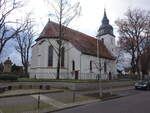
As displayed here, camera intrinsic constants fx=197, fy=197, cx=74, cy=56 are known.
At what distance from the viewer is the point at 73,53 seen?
42750 mm

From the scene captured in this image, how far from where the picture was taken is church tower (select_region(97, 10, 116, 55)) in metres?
56.0

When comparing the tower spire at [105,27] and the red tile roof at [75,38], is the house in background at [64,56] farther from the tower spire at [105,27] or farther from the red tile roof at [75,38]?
the tower spire at [105,27]

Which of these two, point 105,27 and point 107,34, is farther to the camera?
point 107,34

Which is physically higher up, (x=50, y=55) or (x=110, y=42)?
(x=110, y=42)

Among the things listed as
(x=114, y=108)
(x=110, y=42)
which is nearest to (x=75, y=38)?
(x=110, y=42)

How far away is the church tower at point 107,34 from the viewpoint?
184 feet

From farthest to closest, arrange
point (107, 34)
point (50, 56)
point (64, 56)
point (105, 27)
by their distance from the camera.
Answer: point (107, 34) < point (105, 27) < point (64, 56) < point (50, 56)

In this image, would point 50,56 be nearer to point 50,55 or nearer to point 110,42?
point 50,55

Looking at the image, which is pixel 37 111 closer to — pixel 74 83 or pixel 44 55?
pixel 74 83

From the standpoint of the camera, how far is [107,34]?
56.4 metres

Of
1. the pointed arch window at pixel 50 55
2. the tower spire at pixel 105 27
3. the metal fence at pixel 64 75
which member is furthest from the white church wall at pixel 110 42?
the pointed arch window at pixel 50 55

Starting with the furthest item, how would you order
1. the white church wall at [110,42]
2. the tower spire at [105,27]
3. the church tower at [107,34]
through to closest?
the white church wall at [110,42] → the church tower at [107,34] → the tower spire at [105,27]

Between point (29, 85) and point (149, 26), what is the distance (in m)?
31.2

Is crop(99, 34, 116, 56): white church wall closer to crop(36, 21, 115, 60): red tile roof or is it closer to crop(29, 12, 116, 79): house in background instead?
crop(36, 21, 115, 60): red tile roof
